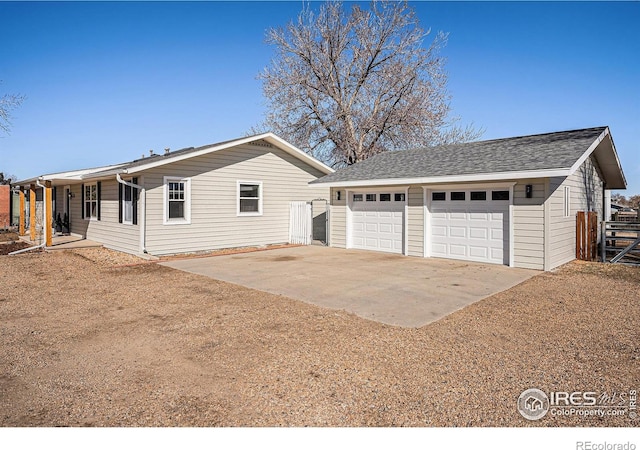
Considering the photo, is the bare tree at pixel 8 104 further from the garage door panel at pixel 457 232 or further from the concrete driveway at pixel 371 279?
the garage door panel at pixel 457 232

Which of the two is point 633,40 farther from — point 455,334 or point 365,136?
point 365,136

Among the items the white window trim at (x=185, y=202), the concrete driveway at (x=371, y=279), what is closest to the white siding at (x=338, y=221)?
the concrete driveway at (x=371, y=279)

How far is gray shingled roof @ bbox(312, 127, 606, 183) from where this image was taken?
1005 centimetres

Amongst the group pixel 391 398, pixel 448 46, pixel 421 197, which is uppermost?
pixel 448 46

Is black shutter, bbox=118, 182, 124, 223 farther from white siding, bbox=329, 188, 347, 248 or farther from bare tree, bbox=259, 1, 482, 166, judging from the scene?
bare tree, bbox=259, 1, 482, 166

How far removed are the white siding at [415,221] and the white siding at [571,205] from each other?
353 centimetres

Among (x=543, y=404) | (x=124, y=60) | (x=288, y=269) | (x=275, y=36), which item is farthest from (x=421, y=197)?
(x=275, y=36)

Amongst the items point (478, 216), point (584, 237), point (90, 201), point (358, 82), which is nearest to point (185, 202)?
point (90, 201)

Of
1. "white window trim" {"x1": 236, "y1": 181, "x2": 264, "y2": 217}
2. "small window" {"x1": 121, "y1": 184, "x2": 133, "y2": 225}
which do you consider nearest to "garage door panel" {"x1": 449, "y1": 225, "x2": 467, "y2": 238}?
"white window trim" {"x1": 236, "y1": 181, "x2": 264, "y2": 217}

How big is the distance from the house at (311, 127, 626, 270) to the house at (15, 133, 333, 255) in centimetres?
197

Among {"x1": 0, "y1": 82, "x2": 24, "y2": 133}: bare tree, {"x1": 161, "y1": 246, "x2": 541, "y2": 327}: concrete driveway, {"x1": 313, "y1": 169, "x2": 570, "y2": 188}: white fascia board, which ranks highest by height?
{"x1": 0, "y1": 82, "x2": 24, "y2": 133}: bare tree

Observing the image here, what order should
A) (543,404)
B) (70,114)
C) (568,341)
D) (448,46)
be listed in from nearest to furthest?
(543,404)
(568,341)
(70,114)
(448,46)

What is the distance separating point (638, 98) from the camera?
48.5ft

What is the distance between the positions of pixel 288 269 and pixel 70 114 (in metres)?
13.9
